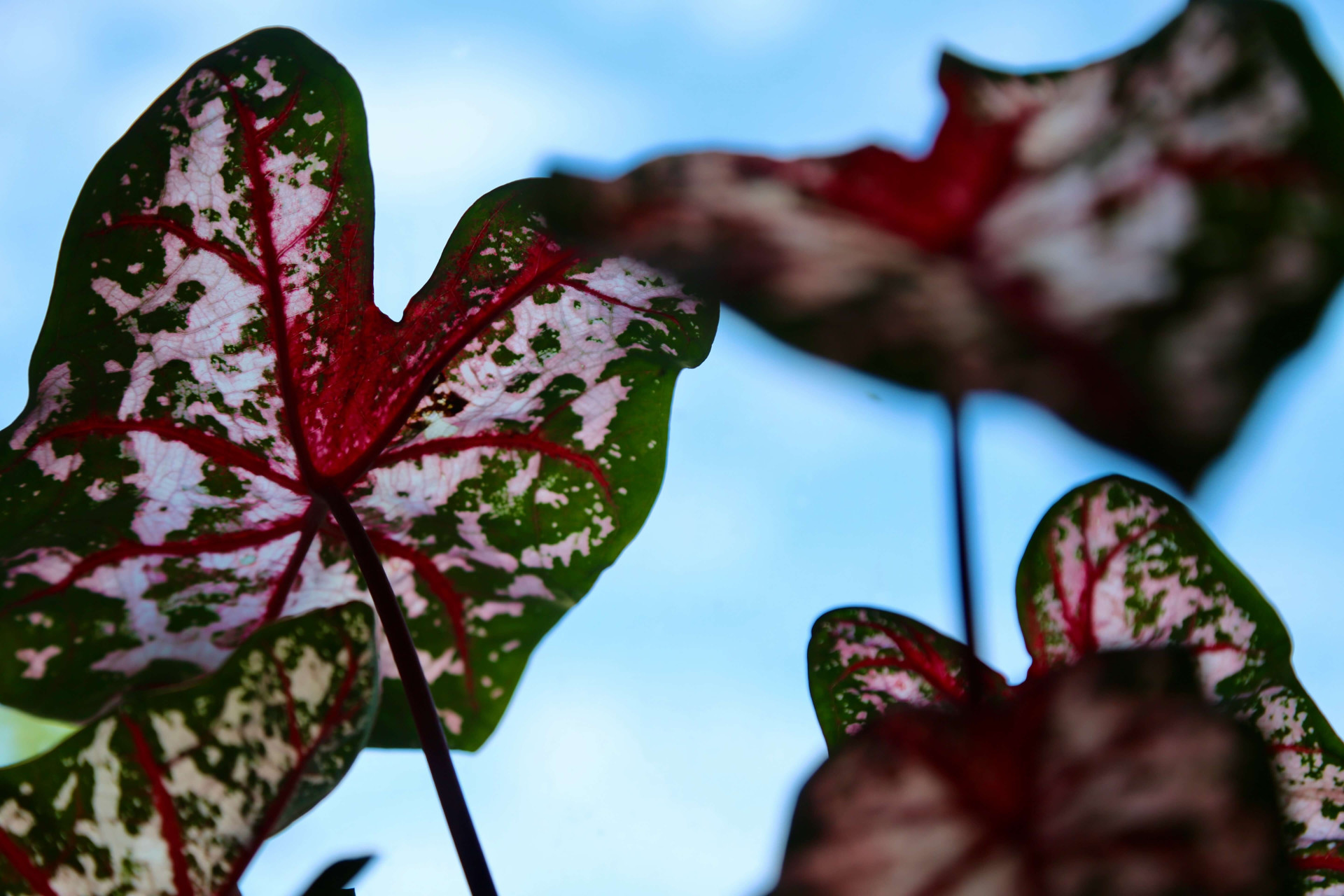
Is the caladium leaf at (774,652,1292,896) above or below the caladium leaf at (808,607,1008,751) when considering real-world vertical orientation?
below

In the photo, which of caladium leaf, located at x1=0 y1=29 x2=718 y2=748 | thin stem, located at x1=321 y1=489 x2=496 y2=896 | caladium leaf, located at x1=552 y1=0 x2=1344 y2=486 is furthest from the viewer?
caladium leaf, located at x1=0 y1=29 x2=718 y2=748

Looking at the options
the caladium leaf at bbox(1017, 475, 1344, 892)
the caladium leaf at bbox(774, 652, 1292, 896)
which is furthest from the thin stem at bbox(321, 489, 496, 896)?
the caladium leaf at bbox(1017, 475, 1344, 892)

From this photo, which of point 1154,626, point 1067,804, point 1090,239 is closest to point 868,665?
point 1154,626

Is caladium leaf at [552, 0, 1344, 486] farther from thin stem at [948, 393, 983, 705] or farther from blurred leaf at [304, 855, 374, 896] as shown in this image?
blurred leaf at [304, 855, 374, 896]

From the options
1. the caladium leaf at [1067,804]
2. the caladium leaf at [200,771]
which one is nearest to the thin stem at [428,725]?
the caladium leaf at [200,771]

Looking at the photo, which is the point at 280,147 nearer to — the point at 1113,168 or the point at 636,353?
the point at 636,353

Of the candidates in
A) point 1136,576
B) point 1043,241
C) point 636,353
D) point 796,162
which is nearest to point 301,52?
point 636,353

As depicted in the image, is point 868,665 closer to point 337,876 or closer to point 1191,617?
point 1191,617

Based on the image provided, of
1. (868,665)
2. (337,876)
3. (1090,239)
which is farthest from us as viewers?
(868,665)
